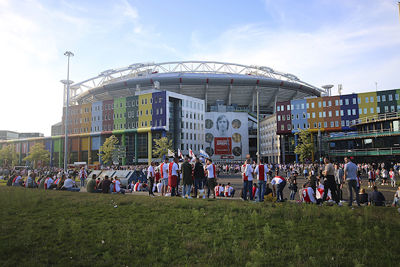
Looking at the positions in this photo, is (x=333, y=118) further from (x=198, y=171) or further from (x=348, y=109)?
(x=198, y=171)

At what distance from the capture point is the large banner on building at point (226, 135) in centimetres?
9075

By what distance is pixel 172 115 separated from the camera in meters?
79.9

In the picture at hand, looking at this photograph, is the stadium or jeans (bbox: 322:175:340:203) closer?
jeans (bbox: 322:175:340:203)

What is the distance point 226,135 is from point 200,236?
8593 centimetres

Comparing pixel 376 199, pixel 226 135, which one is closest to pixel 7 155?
pixel 226 135

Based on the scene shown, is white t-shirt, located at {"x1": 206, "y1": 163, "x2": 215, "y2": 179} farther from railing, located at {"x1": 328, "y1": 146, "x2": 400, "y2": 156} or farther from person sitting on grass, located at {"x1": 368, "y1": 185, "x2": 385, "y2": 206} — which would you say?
railing, located at {"x1": 328, "y1": 146, "x2": 400, "y2": 156}

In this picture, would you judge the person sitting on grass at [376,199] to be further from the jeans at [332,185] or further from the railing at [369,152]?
the railing at [369,152]

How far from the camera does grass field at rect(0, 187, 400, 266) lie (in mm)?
6008

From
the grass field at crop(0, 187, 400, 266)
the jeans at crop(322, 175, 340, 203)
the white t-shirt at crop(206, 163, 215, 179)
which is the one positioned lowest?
the grass field at crop(0, 187, 400, 266)

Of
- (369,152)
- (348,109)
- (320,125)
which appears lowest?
(369,152)

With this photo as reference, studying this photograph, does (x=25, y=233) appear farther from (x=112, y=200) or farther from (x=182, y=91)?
(x=182, y=91)

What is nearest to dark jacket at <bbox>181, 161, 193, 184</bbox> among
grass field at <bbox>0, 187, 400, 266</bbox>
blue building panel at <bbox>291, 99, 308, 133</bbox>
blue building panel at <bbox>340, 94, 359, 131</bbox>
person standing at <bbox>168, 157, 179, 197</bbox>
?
person standing at <bbox>168, 157, 179, 197</bbox>

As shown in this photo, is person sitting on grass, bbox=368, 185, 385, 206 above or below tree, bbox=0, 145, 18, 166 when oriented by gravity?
below

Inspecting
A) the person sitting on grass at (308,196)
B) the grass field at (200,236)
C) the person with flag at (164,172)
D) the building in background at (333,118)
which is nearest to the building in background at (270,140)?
the building in background at (333,118)
